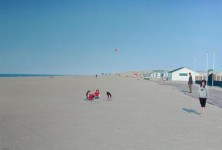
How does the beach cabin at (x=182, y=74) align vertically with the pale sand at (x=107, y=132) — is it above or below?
above

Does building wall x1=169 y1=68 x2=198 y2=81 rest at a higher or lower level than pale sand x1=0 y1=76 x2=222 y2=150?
higher

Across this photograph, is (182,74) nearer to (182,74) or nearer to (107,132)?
(182,74)

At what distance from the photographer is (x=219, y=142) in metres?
8.05

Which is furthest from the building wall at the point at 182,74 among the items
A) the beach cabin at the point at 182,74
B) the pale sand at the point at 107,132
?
the pale sand at the point at 107,132

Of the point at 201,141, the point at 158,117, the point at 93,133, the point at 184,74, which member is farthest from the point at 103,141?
the point at 184,74

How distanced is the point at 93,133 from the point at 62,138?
1166 mm

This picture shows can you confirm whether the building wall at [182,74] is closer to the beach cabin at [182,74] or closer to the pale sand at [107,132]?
the beach cabin at [182,74]

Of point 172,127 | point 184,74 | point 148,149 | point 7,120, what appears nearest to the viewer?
point 148,149

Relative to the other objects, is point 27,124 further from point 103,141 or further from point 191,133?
point 191,133

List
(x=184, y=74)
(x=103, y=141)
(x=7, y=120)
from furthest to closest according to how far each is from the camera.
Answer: (x=184, y=74) → (x=7, y=120) → (x=103, y=141)

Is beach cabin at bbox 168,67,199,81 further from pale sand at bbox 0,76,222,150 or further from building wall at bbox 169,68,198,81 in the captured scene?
pale sand at bbox 0,76,222,150

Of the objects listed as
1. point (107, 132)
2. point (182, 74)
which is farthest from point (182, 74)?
point (107, 132)

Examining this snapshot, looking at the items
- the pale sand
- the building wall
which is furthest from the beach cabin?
the pale sand

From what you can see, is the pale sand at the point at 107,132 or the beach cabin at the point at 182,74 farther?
the beach cabin at the point at 182,74
